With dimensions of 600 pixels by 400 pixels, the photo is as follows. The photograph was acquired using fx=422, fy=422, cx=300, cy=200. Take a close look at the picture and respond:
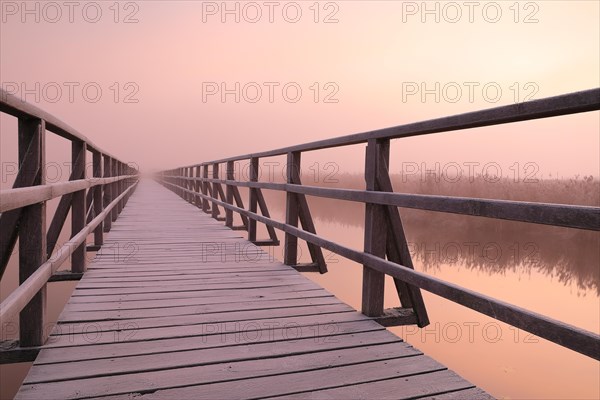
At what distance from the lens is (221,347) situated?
246 centimetres

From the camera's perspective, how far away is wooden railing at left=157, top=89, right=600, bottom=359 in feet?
5.17

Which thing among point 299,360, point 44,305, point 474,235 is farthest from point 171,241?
point 474,235

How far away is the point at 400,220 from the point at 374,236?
0.22 metres

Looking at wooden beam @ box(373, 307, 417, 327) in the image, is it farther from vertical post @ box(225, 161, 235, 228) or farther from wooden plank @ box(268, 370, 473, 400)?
vertical post @ box(225, 161, 235, 228)

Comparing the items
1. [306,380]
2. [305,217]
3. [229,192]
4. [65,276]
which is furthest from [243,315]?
[229,192]

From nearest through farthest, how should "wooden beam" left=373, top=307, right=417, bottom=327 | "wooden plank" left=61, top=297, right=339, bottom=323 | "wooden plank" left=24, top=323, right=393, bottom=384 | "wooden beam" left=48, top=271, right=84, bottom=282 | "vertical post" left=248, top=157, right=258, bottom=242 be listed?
"wooden plank" left=24, top=323, right=393, bottom=384
"wooden plank" left=61, top=297, right=339, bottom=323
"wooden beam" left=373, top=307, right=417, bottom=327
"wooden beam" left=48, top=271, right=84, bottom=282
"vertical post" left=248, top=157, right=258, bottom=242

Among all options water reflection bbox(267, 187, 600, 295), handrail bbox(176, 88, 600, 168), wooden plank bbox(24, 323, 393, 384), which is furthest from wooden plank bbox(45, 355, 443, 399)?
water reflection bbox(267, 187, 600, 295)

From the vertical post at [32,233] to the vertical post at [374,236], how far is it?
2.09m

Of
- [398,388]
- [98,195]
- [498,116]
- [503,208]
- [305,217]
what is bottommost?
[398,388]

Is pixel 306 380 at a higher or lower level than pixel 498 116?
lower

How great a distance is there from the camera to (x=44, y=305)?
8.32 feet

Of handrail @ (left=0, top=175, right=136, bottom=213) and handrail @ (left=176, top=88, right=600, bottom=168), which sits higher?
handrail @ (left=176, top=88, right=600, bottom=168)

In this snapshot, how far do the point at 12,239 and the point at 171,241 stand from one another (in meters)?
4.30

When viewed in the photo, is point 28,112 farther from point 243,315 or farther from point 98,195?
point 98,195
